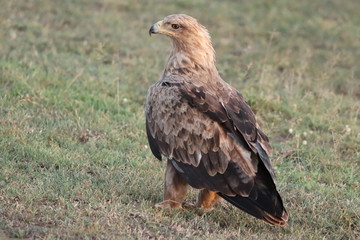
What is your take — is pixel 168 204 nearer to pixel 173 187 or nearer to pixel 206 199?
pixel 173 187

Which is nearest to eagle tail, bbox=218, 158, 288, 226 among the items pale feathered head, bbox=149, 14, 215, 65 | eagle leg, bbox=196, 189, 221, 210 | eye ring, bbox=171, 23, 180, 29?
eagle leg, bbox=196, 189, 221, 210

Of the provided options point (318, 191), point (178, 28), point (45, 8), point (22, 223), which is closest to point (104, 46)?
point (45, 8)

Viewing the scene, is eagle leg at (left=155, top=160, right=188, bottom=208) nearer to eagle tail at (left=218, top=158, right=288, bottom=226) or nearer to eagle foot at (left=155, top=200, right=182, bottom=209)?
eagle foot at (left=155, top=200, right=182, bottom=209)

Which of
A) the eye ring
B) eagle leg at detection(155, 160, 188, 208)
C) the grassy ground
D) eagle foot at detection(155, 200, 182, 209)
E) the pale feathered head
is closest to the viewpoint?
the grassy ground

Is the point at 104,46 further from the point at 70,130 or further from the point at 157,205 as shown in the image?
the point at 157,205

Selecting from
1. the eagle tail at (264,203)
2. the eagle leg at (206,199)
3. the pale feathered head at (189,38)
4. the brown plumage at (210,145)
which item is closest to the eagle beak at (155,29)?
the pale feathered head at (189,38)

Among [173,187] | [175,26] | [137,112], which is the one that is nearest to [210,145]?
[173,187]

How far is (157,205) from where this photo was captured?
616cm

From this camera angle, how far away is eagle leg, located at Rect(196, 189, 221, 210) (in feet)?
21.0

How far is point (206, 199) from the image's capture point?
252 inches

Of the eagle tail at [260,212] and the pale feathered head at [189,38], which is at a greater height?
the pale feathered head at [189,38]

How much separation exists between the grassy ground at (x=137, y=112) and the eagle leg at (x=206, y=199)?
16cm

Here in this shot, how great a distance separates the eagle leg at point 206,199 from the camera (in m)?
6.39

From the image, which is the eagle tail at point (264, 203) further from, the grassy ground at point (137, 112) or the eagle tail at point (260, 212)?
the grassy ground at point (137, 112)
